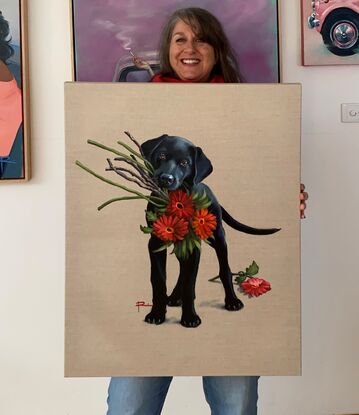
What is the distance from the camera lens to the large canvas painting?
3.28 ft

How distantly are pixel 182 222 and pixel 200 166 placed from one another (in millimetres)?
116

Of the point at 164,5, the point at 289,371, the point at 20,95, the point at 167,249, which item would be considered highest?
the point at 164,5

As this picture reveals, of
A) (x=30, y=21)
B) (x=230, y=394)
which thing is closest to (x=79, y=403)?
(x=230, y=394)

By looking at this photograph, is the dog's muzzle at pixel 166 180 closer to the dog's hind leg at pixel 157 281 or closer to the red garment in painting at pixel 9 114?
the dog's hind leg at pixel 157 281

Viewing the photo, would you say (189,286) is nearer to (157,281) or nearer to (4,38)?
(157,281)

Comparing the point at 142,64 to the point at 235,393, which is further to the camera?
the point at 142,64

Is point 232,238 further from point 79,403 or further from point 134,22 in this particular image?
point 79,403

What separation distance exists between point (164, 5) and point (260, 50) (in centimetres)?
30

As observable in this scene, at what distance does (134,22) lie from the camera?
1434 mm

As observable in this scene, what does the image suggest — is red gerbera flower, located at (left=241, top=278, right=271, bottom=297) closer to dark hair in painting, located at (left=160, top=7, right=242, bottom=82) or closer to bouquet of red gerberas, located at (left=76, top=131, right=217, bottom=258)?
bouquet of red gerberas, located at (left=76, top=131, right=217, bottom=258)

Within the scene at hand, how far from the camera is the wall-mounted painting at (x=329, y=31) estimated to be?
1479mm

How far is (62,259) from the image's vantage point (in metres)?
1.51

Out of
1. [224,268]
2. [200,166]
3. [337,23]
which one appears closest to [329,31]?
[337,23]

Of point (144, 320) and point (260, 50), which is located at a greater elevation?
point (260, 50)
